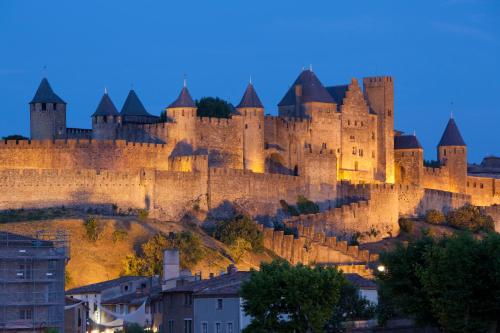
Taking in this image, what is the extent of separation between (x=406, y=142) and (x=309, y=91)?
42.2 ft

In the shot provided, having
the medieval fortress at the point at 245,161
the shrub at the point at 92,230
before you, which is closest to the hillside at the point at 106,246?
the shrub at the point at 92,230

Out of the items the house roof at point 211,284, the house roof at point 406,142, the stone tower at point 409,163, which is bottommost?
the house roof at point 211,284

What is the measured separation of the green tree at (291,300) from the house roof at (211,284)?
358cm

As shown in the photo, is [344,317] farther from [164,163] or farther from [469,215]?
[469,215]

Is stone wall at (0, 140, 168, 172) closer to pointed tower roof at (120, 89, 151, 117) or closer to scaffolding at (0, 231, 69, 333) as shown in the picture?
pointed tower roof at (120, 89, 151, 117)

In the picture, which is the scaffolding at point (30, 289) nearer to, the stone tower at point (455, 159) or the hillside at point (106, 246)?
the hillside at point (106, 246)

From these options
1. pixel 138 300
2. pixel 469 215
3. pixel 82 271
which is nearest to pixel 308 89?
pixel 469 215

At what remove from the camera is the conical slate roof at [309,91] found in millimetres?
117375

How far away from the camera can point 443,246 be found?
72125 mm

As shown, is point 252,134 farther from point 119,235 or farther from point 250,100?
point 119,235

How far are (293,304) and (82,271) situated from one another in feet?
84.2

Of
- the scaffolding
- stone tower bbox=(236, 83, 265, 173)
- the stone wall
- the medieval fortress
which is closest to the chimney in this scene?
the scaffolding

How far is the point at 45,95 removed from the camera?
106m

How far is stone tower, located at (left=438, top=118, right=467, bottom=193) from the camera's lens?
130 metres
